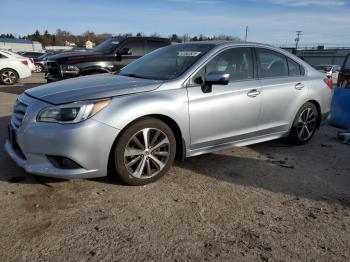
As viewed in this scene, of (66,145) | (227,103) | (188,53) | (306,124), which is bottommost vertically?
(306,124)

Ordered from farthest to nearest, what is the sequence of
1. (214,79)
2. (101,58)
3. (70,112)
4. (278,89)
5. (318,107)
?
(101,58), (318,107), (278,89), (214,79), (70,112)

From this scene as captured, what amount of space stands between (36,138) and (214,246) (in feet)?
6.57

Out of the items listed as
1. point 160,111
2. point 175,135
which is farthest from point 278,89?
point 160,111

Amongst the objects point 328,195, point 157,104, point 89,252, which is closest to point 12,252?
point 89,252

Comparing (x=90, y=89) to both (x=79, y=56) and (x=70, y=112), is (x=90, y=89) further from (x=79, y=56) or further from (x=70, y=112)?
(x=79, y=56)

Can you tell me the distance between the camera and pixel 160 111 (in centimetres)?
395

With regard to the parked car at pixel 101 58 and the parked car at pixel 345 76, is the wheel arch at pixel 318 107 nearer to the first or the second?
the parked car at pixel 345 76

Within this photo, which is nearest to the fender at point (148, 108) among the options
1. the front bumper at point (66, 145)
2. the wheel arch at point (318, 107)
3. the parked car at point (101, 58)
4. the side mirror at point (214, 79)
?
the front bumper at point (66, 145)

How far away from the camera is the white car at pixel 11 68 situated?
15.0 meters

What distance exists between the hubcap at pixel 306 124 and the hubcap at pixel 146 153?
2644mm

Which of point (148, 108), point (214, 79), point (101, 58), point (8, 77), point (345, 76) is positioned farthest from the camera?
point (8, 77)

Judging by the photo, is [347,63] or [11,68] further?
[11,68]

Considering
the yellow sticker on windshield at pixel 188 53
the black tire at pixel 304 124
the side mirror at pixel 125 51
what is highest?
the yellow sticker on windshield at pixel 188 53

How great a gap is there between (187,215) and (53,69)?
25.7 feet
